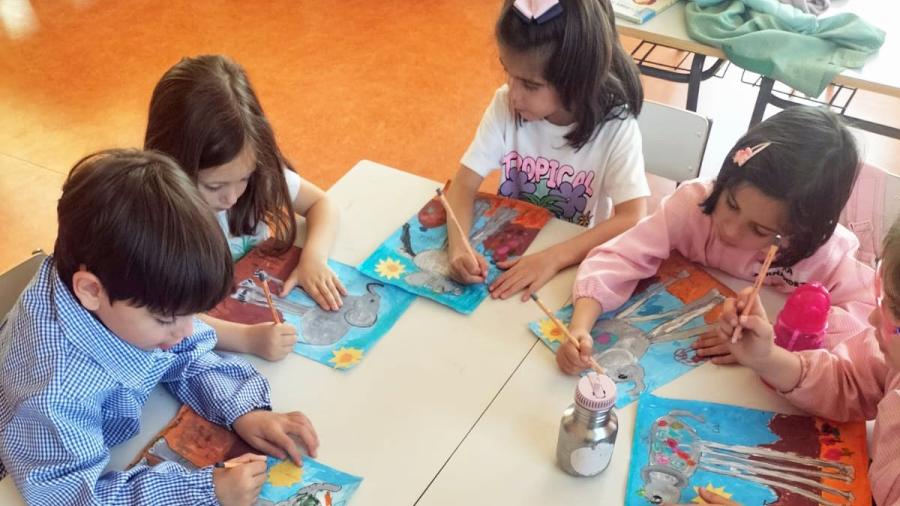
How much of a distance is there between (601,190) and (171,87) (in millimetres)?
864

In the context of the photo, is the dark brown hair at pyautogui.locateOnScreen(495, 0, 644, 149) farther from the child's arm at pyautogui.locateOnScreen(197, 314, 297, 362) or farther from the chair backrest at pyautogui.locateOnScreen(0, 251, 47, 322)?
the chair backrest at pyautogui.locateOnScreen(0, 251, 47, 322)

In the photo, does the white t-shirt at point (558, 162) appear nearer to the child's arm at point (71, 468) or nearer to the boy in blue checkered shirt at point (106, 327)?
the boy in blue checkered shirt at point (106, 327)

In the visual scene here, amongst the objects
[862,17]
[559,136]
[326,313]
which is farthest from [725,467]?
[862,17]

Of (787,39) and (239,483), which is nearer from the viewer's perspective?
(239,483)

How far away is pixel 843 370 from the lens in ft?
3.43

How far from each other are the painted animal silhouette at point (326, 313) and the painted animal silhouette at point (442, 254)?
8 cm

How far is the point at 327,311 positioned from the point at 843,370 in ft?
2.56

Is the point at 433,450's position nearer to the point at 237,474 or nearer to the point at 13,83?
the point at 237,474

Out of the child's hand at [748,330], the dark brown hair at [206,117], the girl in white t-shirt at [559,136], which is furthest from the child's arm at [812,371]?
the dark brown hair at [206,117]

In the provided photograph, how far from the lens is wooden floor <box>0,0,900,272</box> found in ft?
9.30

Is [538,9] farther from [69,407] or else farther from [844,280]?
[69,407]

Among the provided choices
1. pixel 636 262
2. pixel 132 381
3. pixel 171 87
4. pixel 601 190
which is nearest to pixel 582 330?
pixel 636 262

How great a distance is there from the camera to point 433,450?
999mm

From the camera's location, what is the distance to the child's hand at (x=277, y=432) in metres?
0.99
